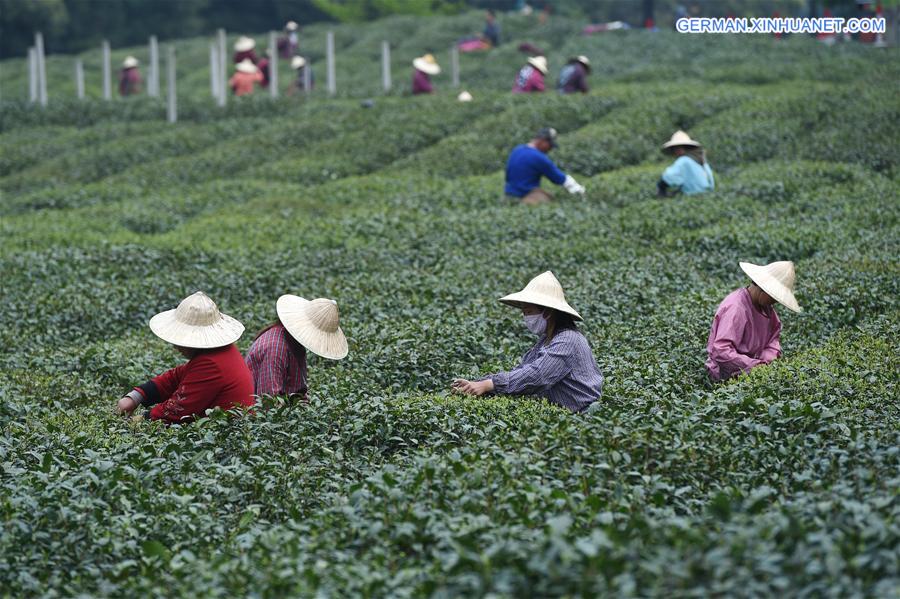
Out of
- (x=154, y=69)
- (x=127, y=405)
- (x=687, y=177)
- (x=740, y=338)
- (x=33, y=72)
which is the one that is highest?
(x=740, y=338)

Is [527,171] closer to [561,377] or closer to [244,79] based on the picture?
[561,377]

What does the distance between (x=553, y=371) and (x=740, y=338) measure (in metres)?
1.92

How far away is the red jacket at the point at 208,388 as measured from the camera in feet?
26.6

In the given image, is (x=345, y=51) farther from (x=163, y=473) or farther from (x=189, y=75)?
(x=163, y=473)

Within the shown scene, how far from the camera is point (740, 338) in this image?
934cm

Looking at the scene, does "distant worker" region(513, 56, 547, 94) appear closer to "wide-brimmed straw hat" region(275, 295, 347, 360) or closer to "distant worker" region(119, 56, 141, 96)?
"distant worker" region(119, 56, 141, 96)

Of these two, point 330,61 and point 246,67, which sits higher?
point 330,61


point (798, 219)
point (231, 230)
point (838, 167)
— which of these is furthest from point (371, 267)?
point (838, 167)

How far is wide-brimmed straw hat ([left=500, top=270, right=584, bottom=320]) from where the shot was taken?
8.45 meters

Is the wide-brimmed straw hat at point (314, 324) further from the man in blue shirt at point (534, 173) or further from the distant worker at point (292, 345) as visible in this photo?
the man in blue shirt at point (534, 173)

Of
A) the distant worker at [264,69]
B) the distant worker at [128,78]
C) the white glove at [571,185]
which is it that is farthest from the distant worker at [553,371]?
the distant worker at [128,78]

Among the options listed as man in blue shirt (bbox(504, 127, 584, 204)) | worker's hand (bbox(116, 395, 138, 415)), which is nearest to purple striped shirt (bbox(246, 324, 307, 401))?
worker's hand (bbox(116, 395, 138, 415))

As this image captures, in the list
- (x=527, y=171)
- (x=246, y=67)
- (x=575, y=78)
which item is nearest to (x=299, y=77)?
(x=246, y=67)

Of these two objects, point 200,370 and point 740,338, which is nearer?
point 200,370
